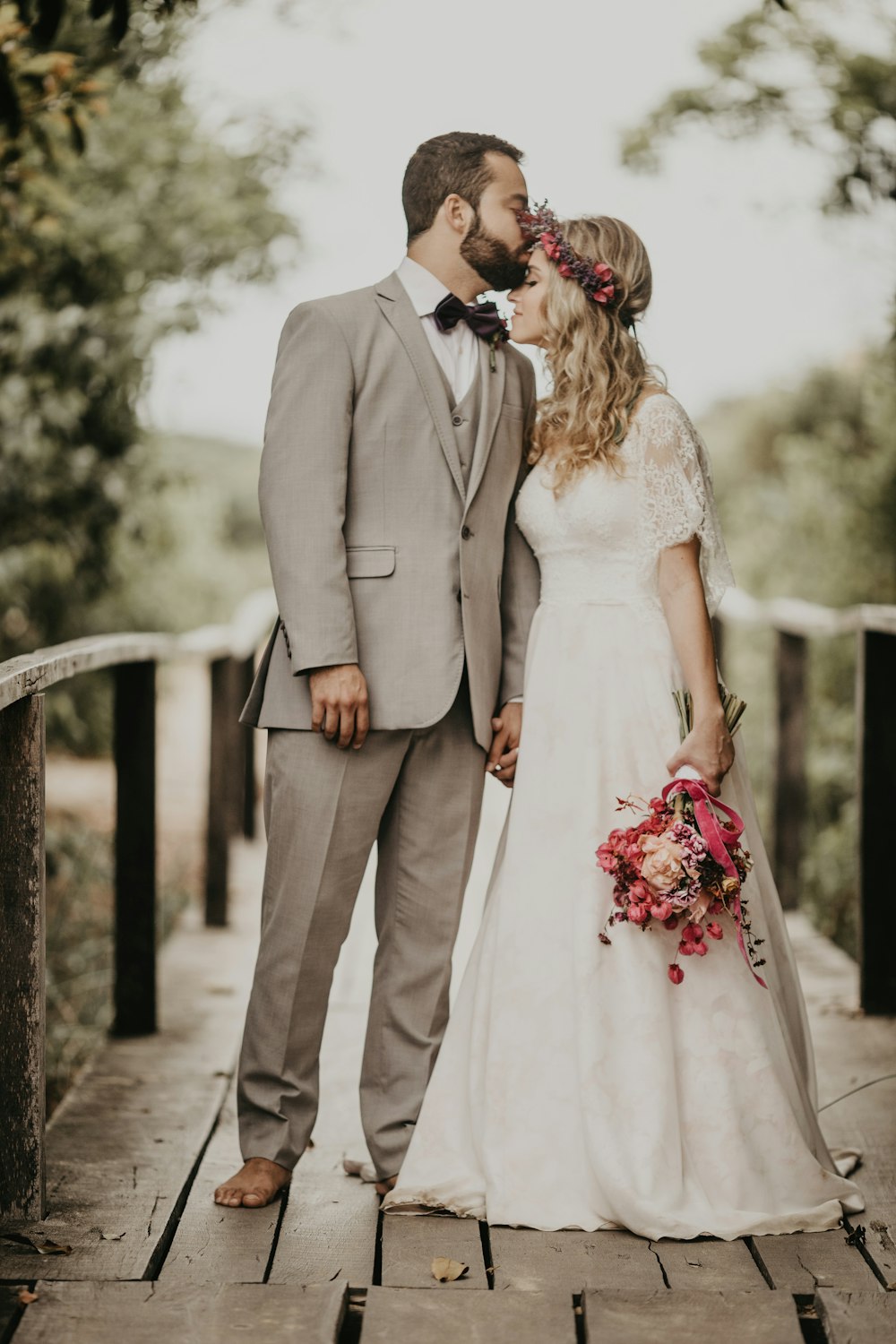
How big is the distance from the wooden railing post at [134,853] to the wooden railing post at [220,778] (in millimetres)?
1305

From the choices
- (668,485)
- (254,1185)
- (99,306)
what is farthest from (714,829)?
(99,306)

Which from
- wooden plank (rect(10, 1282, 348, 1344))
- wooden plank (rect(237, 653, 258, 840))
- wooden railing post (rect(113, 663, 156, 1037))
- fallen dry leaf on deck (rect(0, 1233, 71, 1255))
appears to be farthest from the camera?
wooden plank (rect(237, 653, 258, 840))

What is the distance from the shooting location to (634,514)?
9.06 feet

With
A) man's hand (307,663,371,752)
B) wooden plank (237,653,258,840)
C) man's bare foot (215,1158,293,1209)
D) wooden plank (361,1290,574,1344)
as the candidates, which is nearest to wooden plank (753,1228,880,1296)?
wooden plank (361,1290,574,1344)

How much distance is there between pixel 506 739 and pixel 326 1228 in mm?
942

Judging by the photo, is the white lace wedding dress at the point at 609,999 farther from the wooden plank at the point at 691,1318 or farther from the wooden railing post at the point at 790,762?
the wooden railing post at the point at 790,762

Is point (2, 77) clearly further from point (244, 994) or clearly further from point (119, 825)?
point (244, 994)

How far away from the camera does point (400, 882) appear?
2.92m

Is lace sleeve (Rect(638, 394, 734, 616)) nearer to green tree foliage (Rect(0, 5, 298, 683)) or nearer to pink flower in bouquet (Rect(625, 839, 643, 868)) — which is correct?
pink flower in bouquet (Rect(625, 839, 643, 868))

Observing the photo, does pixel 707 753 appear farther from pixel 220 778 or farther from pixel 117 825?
pixel 220 778

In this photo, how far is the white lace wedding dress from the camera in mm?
2580

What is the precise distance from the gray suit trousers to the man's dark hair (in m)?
0.91

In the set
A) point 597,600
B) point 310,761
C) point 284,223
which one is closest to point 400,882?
point 310,761

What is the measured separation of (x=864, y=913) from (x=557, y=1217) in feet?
5.73
